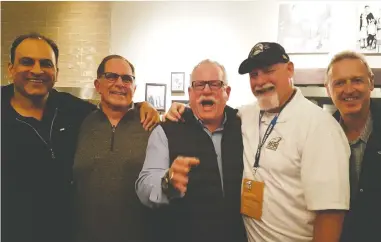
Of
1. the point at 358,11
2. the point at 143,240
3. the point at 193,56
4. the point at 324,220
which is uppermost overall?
the point at 358,11

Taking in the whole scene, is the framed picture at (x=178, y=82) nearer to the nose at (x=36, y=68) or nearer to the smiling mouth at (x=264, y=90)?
the nose at (x=36, y=68)

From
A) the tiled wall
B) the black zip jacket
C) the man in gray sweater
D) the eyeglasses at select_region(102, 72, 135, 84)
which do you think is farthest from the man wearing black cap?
the tiled wall

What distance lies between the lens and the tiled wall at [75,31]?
3.75m

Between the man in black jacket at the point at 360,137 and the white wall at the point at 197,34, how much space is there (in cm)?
154

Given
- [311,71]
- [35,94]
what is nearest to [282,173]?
[35,94]

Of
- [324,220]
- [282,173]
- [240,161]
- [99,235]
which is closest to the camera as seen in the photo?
[324,220]

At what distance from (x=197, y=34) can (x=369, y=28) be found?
1583 millimetres

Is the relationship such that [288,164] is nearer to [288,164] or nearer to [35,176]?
[288,164]

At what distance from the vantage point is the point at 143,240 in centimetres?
184

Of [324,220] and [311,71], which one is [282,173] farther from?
[311,71]

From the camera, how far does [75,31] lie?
3.79m

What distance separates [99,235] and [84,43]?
2.51 m

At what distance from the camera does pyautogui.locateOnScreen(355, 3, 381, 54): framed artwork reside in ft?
10.2

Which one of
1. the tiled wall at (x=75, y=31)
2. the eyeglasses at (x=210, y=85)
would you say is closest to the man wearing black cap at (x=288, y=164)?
the eyeglasses at (x=210, y=85)
